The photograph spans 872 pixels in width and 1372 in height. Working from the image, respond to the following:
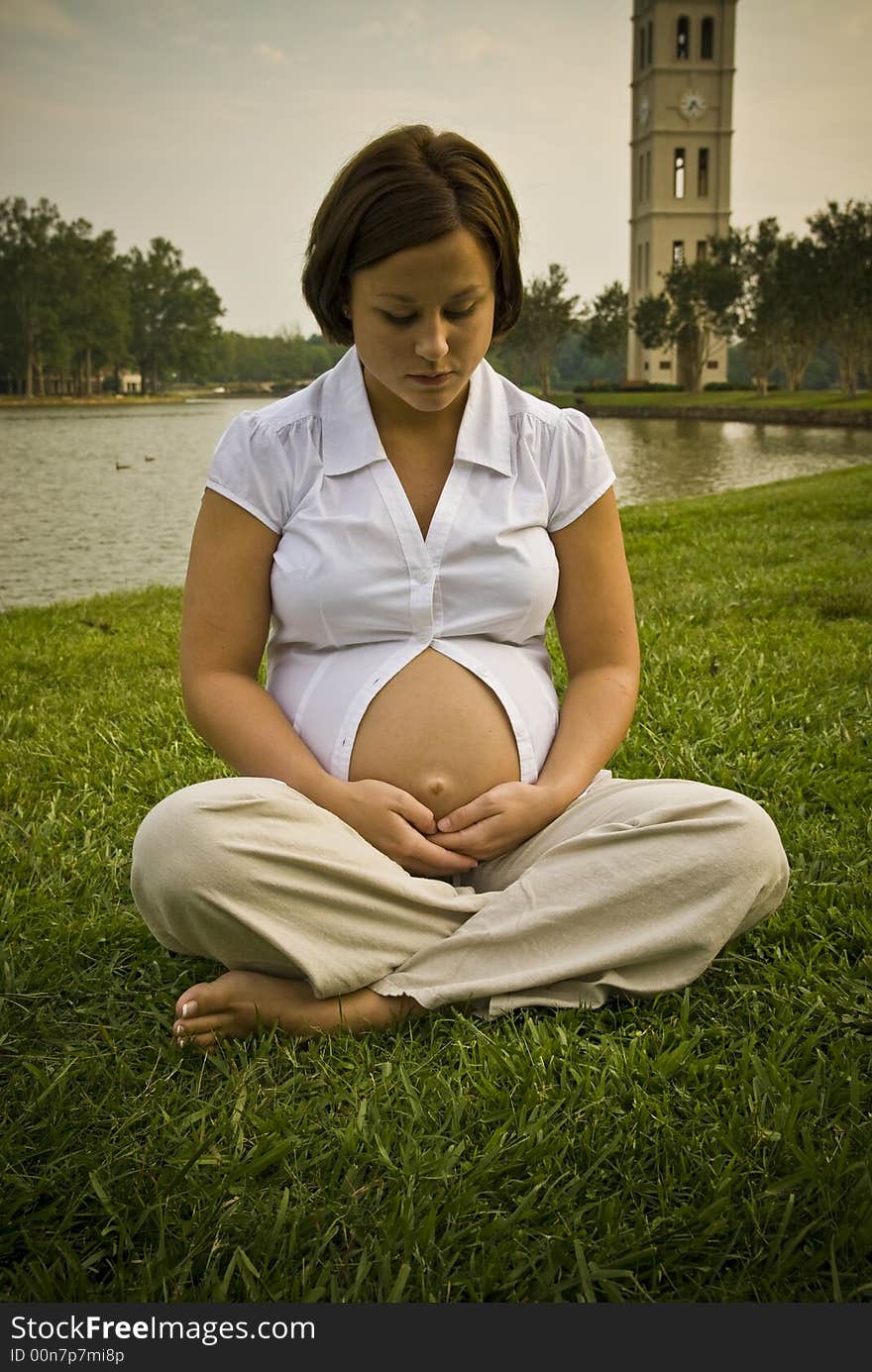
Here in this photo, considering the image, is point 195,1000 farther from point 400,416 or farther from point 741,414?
point 741,414

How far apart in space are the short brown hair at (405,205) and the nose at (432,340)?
0.12 metres

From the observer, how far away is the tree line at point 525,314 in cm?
3625

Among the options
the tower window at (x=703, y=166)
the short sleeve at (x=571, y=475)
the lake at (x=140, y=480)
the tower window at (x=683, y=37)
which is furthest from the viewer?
the tower window at (x=703, y=166)

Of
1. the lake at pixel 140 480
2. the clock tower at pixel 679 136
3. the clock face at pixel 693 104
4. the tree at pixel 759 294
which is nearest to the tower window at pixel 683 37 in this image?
the clock tower at pixel 679 136

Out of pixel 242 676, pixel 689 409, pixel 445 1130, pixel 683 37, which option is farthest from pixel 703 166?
pixel 445 1130

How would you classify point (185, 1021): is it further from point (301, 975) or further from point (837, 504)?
point (837, 504)

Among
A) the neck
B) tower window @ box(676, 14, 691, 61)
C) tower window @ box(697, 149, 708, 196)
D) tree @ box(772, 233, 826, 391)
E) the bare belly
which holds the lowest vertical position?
the bare belly

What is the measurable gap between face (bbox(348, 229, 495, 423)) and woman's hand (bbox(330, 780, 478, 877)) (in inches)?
24.9

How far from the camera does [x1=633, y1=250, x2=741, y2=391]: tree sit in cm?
4253

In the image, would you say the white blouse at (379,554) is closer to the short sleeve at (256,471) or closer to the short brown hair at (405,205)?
the short sleeve at (256,471)

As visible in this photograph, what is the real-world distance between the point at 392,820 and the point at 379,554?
43 centimetres

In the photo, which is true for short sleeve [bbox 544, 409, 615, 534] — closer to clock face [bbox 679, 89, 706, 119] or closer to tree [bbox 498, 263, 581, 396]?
tree [bbox 498, 263, 581, 396]

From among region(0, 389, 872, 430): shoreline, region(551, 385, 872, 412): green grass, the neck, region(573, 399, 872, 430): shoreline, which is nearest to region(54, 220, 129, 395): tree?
region(0, 389, 872, 430): shoreline

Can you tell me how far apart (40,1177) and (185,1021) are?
0.33 metres
